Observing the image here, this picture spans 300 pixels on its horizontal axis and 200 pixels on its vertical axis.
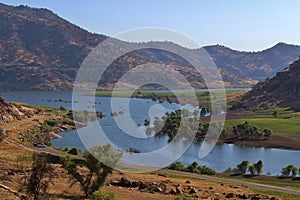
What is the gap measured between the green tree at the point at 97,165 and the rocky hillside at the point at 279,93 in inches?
5101

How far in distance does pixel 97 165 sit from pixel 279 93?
515ft

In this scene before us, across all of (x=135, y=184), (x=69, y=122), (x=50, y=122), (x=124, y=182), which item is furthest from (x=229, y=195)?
(x=69, y=122)

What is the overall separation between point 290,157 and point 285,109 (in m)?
72.9

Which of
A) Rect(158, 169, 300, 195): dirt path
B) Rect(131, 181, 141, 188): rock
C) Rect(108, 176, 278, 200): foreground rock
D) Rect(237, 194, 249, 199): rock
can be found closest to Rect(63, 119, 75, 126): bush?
Rect(158, 169, 300, 195): dirt path

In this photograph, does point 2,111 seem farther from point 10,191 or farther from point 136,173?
point 10,191

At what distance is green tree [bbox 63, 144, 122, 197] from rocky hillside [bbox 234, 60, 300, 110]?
5101 inches

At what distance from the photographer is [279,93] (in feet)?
567

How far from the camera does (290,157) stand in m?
77.4

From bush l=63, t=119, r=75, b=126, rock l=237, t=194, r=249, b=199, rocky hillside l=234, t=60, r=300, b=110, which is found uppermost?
rocky hillside l=234, t=60, r=300, b=110

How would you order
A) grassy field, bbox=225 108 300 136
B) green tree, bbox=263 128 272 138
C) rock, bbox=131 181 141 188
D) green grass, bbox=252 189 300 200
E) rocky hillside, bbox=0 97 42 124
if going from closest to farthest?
green grass, bbox=252 189 300 200
rock, bbox=131 181 141 188
rocky hillside, bbox=0 97 42 124
green tree, bbox=263 128 272 138
grassy field, bbox=225 108 300 136

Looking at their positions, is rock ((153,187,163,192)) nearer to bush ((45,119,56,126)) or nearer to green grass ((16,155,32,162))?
green grass ((16,155,32,162))

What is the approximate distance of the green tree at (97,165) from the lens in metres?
31.4

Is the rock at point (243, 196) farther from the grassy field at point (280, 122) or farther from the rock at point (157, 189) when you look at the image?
the grassy field at point (280, 122)

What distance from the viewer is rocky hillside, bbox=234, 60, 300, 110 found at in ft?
527
